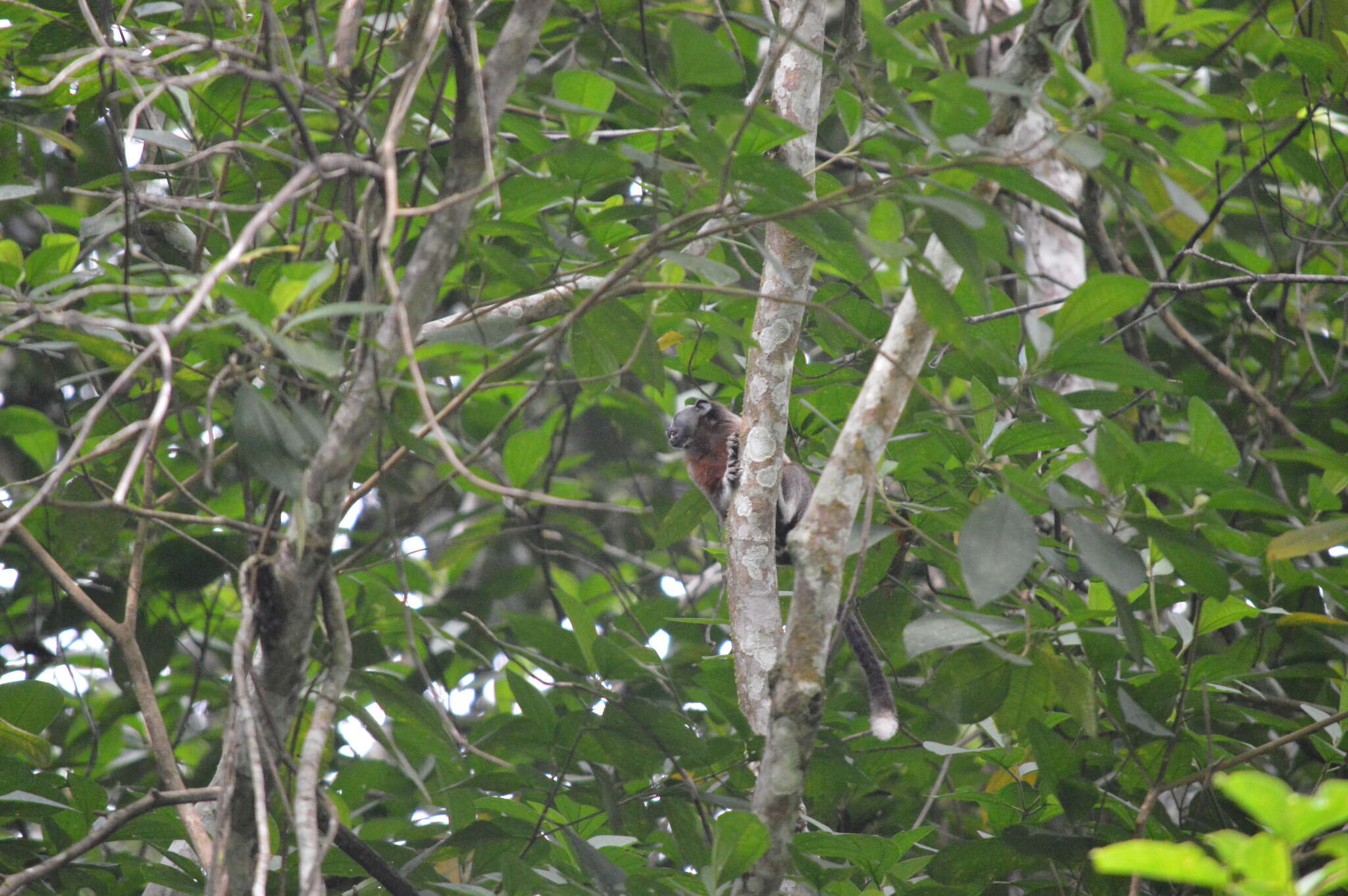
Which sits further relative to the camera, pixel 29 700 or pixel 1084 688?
pixel 29 700

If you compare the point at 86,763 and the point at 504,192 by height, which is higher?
the point at 504,192

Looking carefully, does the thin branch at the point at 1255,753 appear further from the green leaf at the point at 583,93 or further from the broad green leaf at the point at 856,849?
the green leaf at the point at 583,93

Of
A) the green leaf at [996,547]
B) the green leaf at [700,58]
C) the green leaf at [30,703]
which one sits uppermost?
the green leaf at [700,58]

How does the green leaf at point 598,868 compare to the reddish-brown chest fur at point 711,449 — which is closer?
the green leaf at point 598,868

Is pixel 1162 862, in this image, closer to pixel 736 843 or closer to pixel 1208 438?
pixel 736 843

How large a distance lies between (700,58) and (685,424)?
2.80 meters

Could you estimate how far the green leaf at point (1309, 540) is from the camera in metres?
2.08

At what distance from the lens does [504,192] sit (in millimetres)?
1953

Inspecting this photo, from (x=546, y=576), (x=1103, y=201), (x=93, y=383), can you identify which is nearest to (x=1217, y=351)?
(x=1103, y=201)

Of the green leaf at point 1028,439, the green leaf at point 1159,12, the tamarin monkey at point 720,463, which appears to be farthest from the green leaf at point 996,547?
the tamarin monkey at point 720,463

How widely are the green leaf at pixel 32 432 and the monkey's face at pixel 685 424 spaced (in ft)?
7.33

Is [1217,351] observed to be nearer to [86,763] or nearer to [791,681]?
[791,681]

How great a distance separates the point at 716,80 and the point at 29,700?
2.16 metres

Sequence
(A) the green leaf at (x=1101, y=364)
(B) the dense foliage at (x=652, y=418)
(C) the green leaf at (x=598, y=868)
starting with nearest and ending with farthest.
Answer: (B) the dense foliage at (x=652, y=418) < (A) the green leaf at (x=1101, y=364) < (C) the green leaf at (x=598, y=868)
